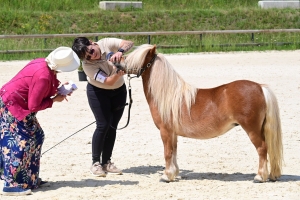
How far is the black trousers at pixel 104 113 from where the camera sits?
6523 millimetres

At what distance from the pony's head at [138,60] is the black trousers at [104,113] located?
1.52ft

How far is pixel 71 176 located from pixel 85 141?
1680mm

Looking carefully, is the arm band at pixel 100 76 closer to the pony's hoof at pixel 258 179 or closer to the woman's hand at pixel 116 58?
the woman's hand at pixel 116 58

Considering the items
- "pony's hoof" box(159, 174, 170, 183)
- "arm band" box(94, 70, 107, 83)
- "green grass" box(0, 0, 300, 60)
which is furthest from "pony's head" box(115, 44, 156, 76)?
"green grass" box(0, 0, 300, 60)

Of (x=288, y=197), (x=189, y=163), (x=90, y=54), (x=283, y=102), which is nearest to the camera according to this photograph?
(x=288, y=197)

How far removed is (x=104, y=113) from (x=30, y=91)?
1.11 meters

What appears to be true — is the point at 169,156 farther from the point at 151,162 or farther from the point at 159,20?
the point at 159,20

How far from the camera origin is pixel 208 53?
18312 millimetres

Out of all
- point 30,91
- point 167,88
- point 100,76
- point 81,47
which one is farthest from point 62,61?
point 167,88

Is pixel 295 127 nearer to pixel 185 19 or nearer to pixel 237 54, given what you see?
pixel 237 54

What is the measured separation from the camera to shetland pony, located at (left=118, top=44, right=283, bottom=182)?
19.6 feet

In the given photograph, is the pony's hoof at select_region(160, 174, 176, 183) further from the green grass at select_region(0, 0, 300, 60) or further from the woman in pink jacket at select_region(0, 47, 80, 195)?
the green grass at select_region(0, 0, 300, 60)

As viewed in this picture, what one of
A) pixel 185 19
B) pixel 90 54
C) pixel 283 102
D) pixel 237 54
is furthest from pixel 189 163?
pixel 185 19

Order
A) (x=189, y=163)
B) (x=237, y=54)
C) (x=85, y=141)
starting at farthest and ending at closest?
(x=237, y=54)
(x=85, y=141)
(x=189, y=163)
